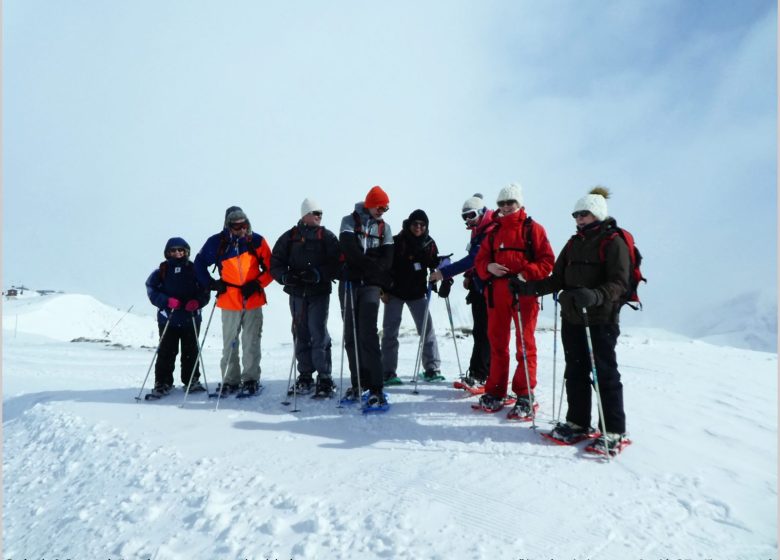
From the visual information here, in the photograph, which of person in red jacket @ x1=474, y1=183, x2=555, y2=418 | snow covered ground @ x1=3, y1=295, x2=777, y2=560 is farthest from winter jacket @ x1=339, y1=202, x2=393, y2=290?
snow covered ground @ x1=3, y1=295, x2=777, y2=560

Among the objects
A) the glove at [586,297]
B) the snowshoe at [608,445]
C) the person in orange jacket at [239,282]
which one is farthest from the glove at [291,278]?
the snowshoe at [608,445]

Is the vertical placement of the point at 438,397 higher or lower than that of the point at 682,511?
higher

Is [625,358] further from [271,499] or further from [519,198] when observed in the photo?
[271,499]

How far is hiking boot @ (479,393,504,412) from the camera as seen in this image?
513 centimetres

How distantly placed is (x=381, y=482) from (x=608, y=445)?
6.90ft

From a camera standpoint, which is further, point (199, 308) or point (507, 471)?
point (199, 308)

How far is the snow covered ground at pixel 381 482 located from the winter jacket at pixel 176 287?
1.28m

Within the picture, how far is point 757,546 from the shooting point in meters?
2.77

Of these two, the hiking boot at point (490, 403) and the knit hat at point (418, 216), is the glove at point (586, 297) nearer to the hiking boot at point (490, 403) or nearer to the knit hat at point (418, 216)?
the hiking boot at point (490, 403)

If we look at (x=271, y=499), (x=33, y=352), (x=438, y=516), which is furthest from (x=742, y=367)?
(x=33, y=352)

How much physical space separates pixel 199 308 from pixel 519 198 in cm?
Result: 501

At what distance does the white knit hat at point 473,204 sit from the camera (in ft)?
21.6

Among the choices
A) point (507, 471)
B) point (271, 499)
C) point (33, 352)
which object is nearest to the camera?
point (271, 499)

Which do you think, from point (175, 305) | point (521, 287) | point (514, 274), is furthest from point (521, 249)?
point (175, 305)
